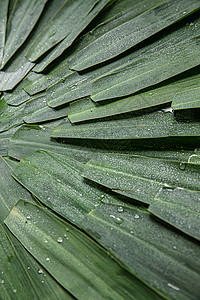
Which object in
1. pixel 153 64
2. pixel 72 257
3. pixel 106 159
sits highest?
pixel 153 64

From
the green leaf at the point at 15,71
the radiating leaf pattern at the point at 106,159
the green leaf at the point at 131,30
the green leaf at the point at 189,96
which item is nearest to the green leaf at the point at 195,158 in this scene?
the radiating leaf pattern at the point at 106,159

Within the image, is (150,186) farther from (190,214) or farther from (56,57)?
(56,57)

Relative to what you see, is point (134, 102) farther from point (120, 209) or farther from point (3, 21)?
point (3, 21)

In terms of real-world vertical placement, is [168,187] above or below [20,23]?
below

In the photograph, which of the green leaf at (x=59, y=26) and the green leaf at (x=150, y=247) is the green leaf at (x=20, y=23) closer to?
the green leaf at (x=59, y=26)

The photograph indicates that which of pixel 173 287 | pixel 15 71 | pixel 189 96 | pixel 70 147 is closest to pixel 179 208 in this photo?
pixel 173 287

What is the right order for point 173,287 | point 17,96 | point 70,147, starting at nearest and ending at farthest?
point 173,287 < point 70,147 < point 17,96

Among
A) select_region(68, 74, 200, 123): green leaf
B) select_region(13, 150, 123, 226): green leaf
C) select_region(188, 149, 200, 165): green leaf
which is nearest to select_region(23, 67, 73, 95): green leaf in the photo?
select_region(68, 74, 200, 123): green leaf

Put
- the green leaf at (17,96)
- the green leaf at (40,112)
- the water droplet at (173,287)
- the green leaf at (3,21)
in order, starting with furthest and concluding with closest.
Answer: the green leaf at (3,21)
the green leaf at (17,96)
the green leaf at (40,112)
the water droplet at (173,287)
